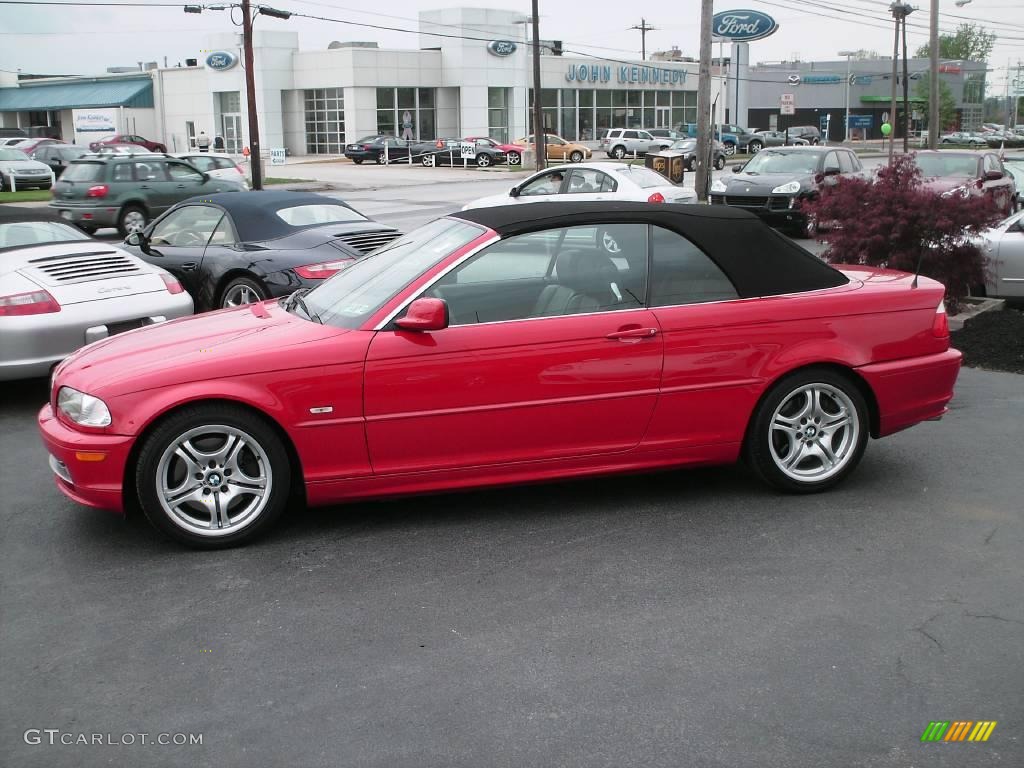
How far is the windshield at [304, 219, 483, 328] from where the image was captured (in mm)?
5242

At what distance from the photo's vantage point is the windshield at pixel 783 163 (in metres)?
21.3

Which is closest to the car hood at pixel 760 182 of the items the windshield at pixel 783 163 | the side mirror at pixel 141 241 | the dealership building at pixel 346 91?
the windshield at pixel 783 163

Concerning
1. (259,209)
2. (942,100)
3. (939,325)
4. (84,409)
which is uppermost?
(942,100)

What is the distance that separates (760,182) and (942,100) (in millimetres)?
96113

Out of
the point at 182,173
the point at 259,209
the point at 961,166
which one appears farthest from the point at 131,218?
the point at 961,166

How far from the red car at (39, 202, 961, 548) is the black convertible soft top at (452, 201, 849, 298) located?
0.01 m

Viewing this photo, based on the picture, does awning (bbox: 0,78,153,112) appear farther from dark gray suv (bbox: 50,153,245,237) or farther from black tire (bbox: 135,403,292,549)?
black tire (bbox: 135,403,292,549)

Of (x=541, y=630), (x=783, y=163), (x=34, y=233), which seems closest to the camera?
(x=541, y=630)

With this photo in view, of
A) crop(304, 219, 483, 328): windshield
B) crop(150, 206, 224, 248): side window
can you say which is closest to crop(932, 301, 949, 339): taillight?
crop(304, 219, 483, 328): windshield

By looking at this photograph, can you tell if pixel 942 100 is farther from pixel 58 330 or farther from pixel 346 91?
pixel 58 330

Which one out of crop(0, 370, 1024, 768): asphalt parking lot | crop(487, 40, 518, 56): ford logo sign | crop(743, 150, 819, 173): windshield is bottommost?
crop(0, 370, 1024, 768): asphalt parking lot

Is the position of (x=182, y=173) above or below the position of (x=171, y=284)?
above

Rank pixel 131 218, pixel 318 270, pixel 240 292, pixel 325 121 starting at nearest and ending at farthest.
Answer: pixel 318 270
pixel 240 292
pixel 131 218
pixel 325 121

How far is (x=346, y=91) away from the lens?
62875 millimetres
